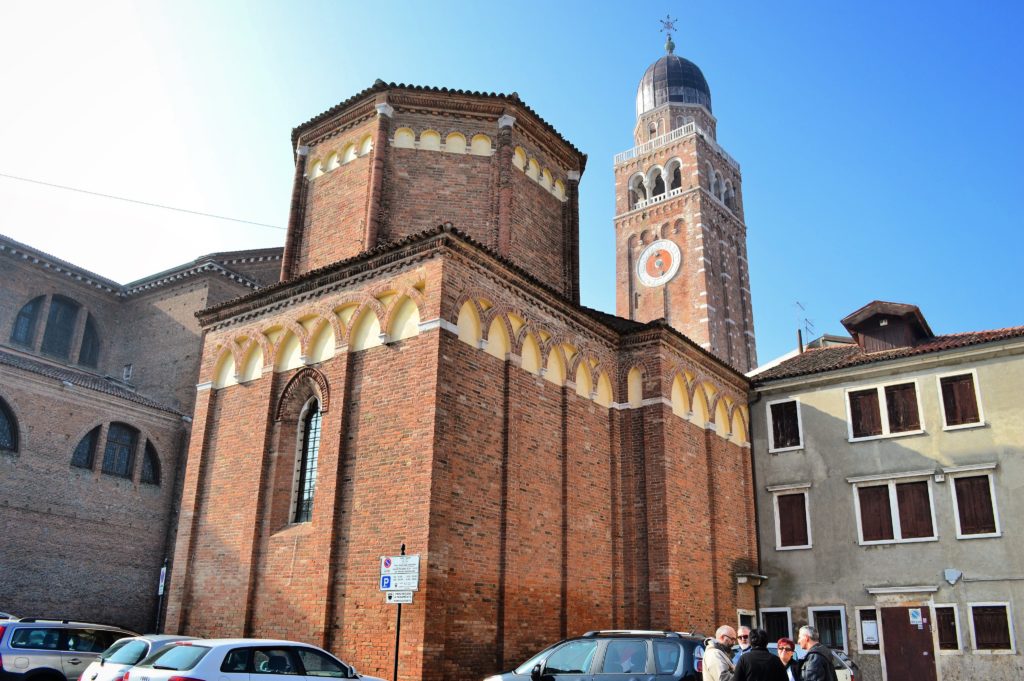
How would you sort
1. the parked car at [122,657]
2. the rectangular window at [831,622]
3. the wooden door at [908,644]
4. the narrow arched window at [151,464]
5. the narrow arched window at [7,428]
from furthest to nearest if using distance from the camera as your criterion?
1. the narrow arched window at [151,464]
2. the narrow arched window at [7,428]
3. the rectangular window at [831,622]
4. the wooden door at [908,644]
5. the parked car at [122,657]

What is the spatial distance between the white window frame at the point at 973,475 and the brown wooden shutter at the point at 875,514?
4.99ft

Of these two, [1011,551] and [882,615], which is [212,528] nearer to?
[882,615]

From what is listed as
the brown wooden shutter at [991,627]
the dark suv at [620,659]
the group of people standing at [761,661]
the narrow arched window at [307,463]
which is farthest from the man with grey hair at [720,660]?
the brown wooden shutter at [991,627]

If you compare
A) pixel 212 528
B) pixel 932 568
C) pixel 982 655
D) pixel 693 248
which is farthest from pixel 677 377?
pixel 693 248

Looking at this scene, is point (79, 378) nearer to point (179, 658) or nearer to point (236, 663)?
point (179, 658)

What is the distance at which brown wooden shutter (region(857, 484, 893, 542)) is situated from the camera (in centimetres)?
2109

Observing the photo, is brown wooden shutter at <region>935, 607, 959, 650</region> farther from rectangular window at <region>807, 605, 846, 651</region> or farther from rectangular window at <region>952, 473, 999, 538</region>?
rectangular window at <region>807, 605, 846, 651</region>

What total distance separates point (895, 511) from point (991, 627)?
3.30 m

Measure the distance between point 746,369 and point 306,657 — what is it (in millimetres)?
49102

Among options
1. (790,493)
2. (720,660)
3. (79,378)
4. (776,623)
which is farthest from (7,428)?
(720,660)

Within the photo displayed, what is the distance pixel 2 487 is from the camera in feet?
76.1

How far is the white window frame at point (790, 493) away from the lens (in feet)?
72.8

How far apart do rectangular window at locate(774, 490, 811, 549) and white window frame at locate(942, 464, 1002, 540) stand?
363 cm

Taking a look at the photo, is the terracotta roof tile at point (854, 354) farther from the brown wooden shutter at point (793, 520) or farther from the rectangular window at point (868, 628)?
the rectangular window at point (868, 628)
